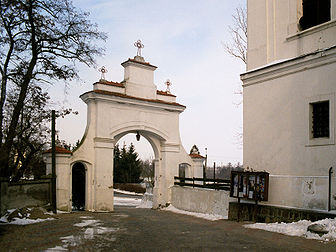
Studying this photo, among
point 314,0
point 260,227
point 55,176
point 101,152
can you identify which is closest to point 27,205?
point 55,176

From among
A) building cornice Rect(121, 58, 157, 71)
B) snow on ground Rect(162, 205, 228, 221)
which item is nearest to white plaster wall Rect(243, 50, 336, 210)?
snow on ground Rect(162, 205, 228, 221)

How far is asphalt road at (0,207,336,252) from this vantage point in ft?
26.8

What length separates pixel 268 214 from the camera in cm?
1170

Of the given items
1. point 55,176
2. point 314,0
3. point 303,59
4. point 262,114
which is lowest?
point 55,176

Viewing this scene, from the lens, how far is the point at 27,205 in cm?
1497

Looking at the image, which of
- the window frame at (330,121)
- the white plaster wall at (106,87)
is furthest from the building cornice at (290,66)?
the white plaster wall at (106,87)

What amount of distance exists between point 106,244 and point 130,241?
66cm

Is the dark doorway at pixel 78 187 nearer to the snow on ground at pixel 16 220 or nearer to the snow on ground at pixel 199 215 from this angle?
the snow on ground at pixel 16 220

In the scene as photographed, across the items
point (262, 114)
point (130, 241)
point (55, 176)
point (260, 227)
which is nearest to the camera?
point (130, 241)

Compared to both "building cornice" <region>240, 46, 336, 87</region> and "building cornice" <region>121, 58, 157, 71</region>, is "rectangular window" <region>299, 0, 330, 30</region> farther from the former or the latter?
"building cornice" <region>121, 58, 157, 71</region>

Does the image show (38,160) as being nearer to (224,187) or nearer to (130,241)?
(224,187)

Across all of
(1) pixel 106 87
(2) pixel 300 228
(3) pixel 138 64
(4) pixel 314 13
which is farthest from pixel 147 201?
(4) pixel 314 13

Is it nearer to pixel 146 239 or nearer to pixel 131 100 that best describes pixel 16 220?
pixel 146 239

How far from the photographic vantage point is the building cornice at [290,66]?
1063cm
